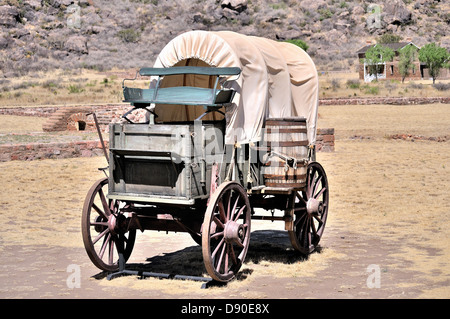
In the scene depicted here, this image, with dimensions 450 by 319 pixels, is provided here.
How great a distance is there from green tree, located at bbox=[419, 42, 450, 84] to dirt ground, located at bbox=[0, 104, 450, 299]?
49461 millimetres

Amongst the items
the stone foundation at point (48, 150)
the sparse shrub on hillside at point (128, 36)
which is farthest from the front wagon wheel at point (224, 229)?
the sparse shrub on hillside at point (128, 36)

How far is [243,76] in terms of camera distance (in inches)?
295

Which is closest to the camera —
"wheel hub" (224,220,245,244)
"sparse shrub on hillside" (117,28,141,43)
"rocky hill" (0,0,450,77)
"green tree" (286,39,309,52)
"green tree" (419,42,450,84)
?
"wheel hub" (224,220,245,244)

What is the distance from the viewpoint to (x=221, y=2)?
91125 millimetres

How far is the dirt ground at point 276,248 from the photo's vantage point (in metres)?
6.96

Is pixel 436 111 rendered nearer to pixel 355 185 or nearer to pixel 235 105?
pixel 355 185

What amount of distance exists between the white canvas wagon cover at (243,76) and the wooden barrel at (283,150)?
0.15 m

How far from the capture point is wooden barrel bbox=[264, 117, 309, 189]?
769 centimetres

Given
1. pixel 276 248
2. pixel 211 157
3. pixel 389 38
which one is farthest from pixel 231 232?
pixel 389 38

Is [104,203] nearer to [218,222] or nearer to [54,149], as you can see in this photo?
[218,222]

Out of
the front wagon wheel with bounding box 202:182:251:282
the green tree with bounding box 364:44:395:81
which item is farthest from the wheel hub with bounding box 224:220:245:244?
the green tree with bounding box 364:44:395:81

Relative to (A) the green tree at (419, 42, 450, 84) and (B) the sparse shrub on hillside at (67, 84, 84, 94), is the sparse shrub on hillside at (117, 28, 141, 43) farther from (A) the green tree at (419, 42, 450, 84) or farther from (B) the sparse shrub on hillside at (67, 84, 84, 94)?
(B) the sparse shrub on hillside at (67, 84, 84, 94)

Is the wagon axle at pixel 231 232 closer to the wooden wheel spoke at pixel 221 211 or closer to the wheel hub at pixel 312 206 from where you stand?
the wooden wheel spoke at pixel 221 211

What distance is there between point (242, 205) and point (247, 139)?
76 centimetres
